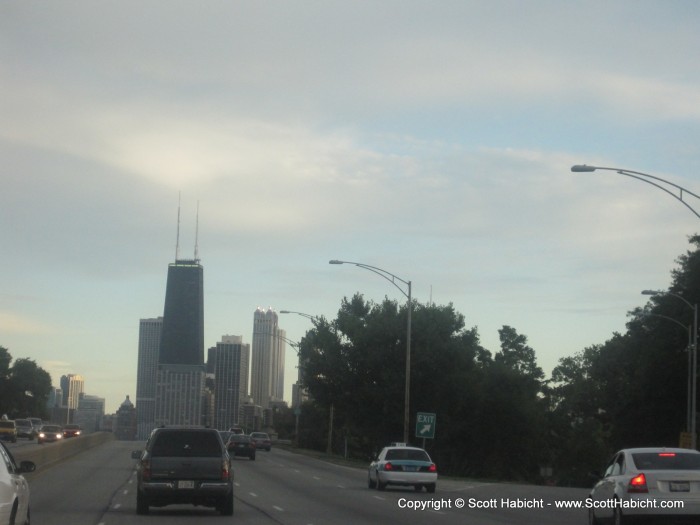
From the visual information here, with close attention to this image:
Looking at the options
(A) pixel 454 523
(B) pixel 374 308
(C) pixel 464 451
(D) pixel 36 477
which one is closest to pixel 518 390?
(C) pixel 464 451

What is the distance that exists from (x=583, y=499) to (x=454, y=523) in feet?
38.3

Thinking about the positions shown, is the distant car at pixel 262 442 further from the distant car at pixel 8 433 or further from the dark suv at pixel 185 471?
the dark suv at pixel 185 471

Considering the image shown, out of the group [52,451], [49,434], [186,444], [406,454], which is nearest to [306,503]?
[186,444]

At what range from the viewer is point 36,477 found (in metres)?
38.2

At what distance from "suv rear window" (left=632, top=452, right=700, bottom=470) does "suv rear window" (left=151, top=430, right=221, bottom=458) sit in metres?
8.86

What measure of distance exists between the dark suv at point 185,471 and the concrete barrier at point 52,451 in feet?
56.3

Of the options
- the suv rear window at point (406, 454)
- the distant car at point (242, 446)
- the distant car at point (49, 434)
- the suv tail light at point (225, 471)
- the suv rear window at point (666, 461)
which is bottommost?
the distant car at point (49, 434)

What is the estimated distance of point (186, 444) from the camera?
23.0 metres

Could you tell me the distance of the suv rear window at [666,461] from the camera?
59.2 ft

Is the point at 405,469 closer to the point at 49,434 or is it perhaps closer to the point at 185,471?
the point at 185,471

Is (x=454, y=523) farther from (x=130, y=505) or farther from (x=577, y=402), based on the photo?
(x=577, y=402)

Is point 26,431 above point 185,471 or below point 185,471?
below

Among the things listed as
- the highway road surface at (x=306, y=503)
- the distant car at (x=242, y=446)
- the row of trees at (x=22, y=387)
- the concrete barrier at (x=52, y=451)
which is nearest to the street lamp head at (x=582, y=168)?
the highway road surface at (x=306, y=503)

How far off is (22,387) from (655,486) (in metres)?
158
